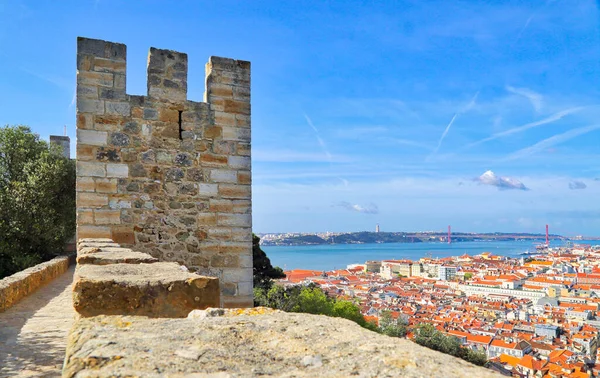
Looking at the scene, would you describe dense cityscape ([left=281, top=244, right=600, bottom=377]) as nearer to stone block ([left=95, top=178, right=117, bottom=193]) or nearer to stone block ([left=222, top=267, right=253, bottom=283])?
stone block ([left=222, top=267, right=253, bottom=283])

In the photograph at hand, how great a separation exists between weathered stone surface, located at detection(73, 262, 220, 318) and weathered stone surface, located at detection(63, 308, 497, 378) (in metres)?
0.58

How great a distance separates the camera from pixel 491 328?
48.7 metres

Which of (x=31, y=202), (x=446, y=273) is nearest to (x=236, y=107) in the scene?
(x=31, y=202)

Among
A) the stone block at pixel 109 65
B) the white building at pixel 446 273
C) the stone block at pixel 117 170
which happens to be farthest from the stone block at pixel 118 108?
the white building at pixel 446 273

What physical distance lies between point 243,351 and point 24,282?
8.27 m

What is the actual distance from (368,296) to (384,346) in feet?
205

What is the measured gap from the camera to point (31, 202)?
15133 mm

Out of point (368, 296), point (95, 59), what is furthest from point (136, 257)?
point (368, 296)

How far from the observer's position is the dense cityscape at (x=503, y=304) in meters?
39.5

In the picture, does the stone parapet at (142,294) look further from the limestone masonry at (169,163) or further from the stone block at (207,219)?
the stone block at (207,219)

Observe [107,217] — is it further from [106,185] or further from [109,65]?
[109,65]

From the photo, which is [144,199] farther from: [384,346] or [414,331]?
[414,331]

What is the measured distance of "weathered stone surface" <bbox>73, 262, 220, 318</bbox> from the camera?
2.10 m

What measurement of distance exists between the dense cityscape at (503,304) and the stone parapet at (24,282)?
1500 cm
